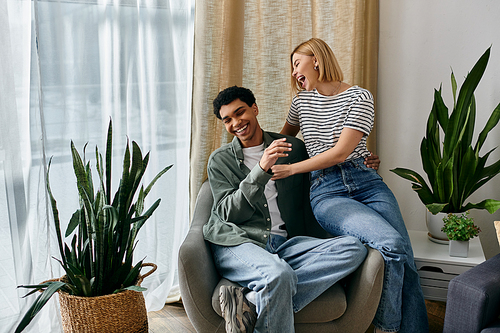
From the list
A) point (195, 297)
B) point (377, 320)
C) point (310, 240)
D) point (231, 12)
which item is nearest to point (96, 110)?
point (231, 12)

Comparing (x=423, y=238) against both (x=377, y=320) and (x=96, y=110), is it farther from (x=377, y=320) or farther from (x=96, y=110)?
(x=96, y=110)

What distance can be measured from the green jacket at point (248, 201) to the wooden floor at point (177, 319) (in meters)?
0.63

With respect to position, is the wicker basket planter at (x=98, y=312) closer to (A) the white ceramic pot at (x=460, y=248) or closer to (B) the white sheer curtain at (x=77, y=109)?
(B) the white sheer curtain at (x=77, y=109)

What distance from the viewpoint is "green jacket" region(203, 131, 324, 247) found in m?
1.78

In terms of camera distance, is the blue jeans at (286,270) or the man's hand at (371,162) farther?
the man's hand at (371,162)

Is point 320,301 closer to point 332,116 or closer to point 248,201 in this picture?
point 248,201

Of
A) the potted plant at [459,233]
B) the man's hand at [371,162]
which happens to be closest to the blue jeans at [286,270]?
the man's hand at [371,162]

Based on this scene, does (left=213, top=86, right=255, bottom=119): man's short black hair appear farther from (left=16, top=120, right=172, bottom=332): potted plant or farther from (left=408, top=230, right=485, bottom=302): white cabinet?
(left=408, top=230, right=485, bottom=302): white cabinet

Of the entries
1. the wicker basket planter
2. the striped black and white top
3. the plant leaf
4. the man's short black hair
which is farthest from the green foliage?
the plant leaf

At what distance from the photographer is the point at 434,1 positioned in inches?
103

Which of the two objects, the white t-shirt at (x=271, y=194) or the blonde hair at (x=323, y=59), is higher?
the blonde hair at (x=323, y=59)

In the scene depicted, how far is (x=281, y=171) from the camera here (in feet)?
6.19

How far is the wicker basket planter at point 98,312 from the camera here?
1583 mm

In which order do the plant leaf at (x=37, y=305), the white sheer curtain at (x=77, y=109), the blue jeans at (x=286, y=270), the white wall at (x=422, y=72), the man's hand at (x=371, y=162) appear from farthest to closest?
the white wall at (x=422, y=72)
the man's hand at (x=371, y=162)
the white sheer curtain at (x=77, y=109)
the blue jeans at (x=286, y=270)
the plant leaf at (x=37, y=305)
